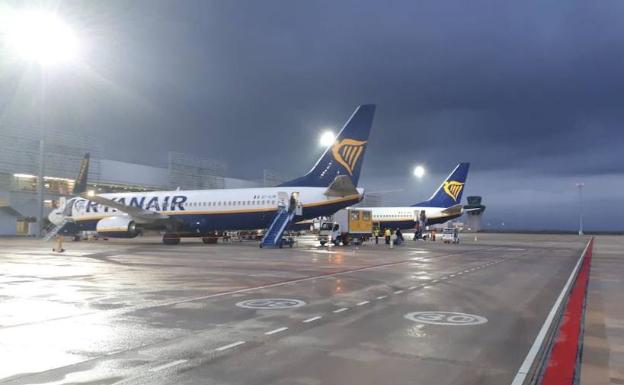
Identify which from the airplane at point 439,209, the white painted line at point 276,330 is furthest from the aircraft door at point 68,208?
the white painted line at point 276,330

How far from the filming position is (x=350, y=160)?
39844 mm

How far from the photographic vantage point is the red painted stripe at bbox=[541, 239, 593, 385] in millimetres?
6388

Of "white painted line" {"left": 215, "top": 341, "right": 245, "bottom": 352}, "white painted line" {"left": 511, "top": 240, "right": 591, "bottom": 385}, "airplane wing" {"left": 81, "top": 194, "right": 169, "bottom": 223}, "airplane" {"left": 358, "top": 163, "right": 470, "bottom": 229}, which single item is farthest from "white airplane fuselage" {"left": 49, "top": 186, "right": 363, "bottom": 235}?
"white painted line" {"left": 215, "top": 341, "right": 245, "bottom": 352}

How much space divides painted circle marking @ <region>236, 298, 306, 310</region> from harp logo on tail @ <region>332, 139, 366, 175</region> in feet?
91.6

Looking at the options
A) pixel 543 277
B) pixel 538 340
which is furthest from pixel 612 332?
pixel 543 277

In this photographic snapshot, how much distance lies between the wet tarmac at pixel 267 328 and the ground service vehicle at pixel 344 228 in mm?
25539

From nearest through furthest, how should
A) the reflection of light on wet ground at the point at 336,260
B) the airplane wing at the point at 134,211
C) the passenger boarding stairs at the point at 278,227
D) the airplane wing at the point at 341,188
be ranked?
the reflection of light on wet ground at the point at 336,260
the airplane wing at the point at 341,188
the passenger boarding stairs at the point at 278,227
the airplane wing at the point at 134,211

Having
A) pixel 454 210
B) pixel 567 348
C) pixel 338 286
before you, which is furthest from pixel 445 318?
pixel 454 210

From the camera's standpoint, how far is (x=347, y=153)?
39.7 m

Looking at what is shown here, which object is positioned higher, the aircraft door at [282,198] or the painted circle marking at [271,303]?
the aircraft door at [282,198]

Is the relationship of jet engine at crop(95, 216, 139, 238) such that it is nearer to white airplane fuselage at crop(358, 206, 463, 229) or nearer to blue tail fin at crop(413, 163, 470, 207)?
white airplane fuselage at crop(358, 206, 463, 229)

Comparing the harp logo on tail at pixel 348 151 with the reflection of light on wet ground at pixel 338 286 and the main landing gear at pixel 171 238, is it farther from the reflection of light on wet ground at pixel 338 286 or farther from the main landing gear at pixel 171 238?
the reflection of light on wet ground at pixel 338 286

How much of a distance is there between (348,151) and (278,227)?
8230 mm

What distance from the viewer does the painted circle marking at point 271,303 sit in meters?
11.4
